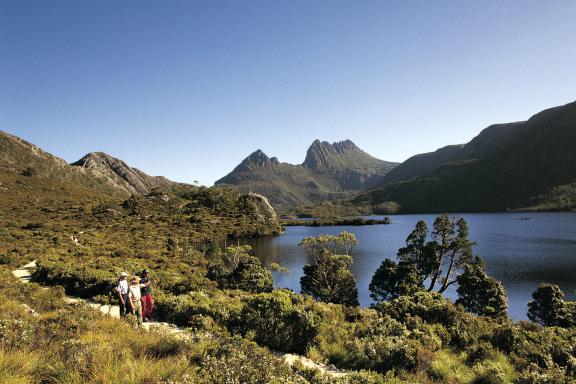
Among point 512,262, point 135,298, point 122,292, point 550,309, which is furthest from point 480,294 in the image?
point 512,262

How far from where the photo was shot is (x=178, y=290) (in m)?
25.0

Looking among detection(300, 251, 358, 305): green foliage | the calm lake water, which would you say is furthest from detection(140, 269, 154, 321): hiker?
the calm lake water

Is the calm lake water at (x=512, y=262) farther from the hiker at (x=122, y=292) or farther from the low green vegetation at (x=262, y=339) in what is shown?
the hiker at (x=122, y=292)

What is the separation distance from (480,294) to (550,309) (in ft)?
21.8

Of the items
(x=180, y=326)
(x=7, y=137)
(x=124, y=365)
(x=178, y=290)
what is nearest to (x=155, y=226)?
(x=178, y=290)

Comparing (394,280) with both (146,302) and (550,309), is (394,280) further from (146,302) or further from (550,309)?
(146,302)

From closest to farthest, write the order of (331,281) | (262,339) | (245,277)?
(262,339)
(245,277)
(331,281)

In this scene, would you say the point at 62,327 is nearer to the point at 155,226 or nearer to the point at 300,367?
the point at 300,367

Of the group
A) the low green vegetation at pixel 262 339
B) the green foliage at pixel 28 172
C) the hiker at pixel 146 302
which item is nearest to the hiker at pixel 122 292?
the hiker at pixel 146 302

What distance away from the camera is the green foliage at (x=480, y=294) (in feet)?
124

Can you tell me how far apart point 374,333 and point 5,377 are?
1308 cm

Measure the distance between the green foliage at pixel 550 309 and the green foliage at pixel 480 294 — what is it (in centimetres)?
308

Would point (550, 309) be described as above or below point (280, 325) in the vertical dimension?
below

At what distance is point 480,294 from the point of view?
38781 mm
